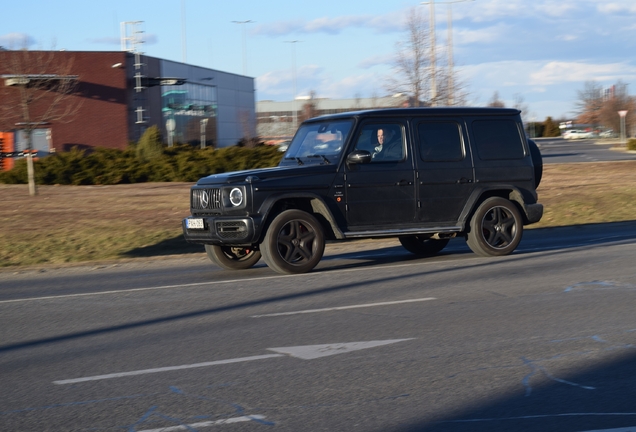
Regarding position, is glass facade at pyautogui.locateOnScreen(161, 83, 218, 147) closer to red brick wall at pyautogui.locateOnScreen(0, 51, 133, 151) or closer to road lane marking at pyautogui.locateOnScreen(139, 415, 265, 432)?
red brick wall at pyautogui.locateOnScreen(0, 51, 133, 151)

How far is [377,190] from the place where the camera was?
10969 mm

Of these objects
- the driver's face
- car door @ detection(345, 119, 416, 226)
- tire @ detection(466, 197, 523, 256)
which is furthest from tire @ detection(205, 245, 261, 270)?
tire @ detection(466, 197, 523, 256)

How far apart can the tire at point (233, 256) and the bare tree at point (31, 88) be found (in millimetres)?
16290

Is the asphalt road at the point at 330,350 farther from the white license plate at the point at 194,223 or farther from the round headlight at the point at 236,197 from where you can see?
the round headlight at the point at 236,197

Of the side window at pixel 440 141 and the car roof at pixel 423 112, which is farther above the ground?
the car roof at pixel 423 112

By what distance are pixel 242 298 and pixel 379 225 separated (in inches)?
105

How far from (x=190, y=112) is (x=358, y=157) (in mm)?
49005

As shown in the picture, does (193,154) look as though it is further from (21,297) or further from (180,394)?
(180,394)

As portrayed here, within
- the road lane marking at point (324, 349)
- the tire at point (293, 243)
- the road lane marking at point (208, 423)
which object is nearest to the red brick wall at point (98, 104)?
the tire at point (293, 243)

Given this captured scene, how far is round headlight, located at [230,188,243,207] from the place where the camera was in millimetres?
10276

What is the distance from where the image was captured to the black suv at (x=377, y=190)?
10414 mm

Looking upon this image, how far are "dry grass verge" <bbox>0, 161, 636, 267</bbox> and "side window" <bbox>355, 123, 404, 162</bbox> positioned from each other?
5.12 metres

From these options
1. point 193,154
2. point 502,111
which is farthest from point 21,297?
point 193,154

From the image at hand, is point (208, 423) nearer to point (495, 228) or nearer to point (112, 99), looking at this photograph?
point (495, 228)
